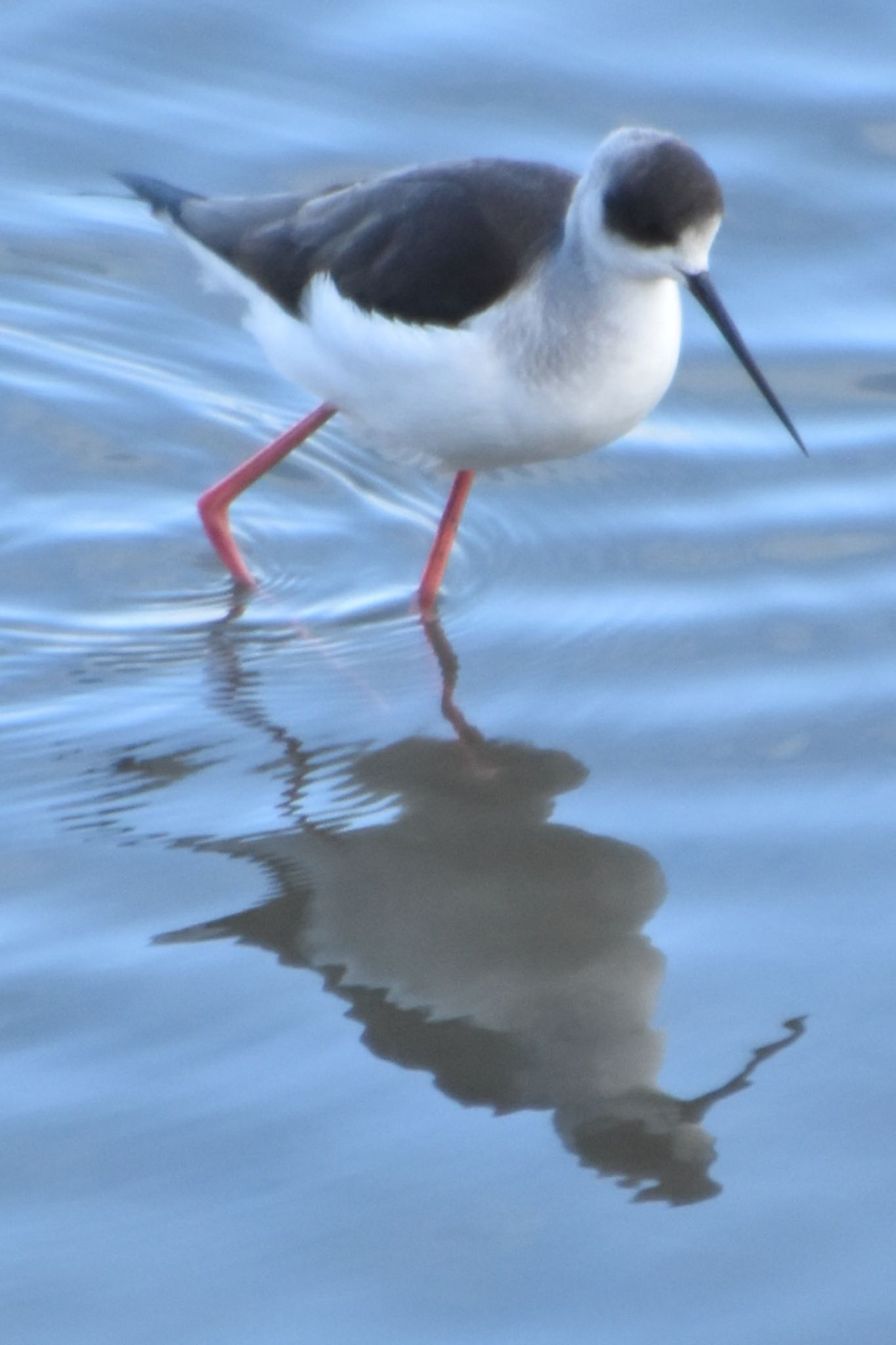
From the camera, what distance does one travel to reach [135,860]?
3.74 metres

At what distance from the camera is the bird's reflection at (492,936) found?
317 cm

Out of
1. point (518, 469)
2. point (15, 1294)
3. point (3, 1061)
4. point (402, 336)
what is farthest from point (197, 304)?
point (15, 1294)

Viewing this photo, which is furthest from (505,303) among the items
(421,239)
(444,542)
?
(444,542)

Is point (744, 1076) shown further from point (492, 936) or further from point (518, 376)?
point (518, 376)

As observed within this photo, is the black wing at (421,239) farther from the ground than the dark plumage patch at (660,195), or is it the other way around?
the dark plumage patch at (660,195)

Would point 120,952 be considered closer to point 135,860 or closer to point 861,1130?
point 135,860

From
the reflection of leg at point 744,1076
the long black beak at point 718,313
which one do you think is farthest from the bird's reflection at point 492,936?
the long black beak at point 718,313

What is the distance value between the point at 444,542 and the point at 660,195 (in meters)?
1.01

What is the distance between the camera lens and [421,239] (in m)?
4.48

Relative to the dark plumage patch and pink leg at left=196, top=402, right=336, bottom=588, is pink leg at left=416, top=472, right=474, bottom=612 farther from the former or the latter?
the dark plumage patch

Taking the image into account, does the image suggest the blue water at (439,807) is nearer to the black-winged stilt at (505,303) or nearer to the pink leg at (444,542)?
the pink leg at (444,542)

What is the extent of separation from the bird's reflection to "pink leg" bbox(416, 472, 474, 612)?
0.49 m

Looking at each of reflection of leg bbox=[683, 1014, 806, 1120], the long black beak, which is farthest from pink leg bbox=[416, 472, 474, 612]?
reflection of leg bbox=[683, 1014, 806, 1120]

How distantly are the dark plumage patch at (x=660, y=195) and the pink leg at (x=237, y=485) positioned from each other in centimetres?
100
